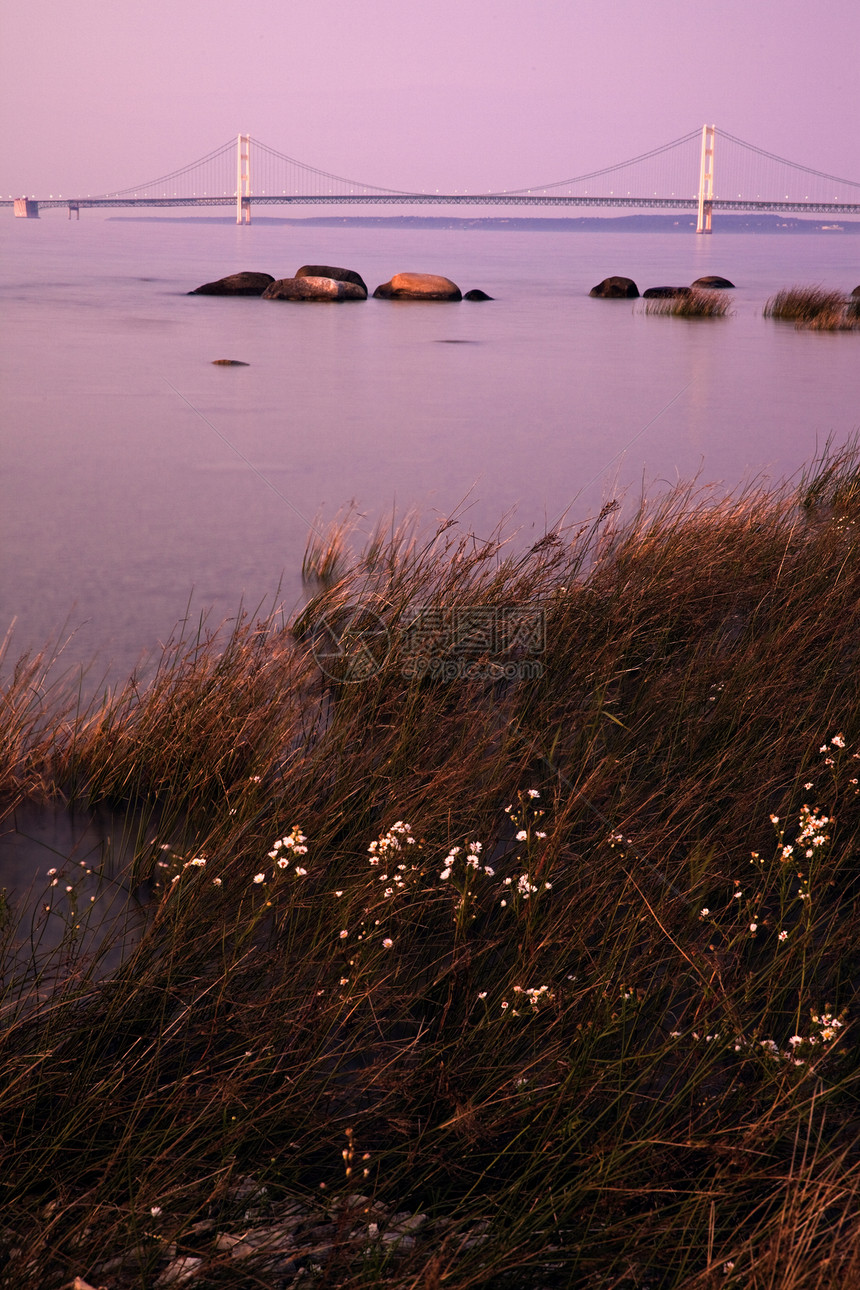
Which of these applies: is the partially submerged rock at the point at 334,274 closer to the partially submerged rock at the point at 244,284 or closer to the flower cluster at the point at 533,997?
the partially submerged rock at the point at 244,284

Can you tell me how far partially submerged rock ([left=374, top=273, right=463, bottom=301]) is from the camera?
21812 mm

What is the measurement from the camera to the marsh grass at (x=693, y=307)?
2030 centimetres

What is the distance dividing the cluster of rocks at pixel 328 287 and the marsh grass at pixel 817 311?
22.3 feet

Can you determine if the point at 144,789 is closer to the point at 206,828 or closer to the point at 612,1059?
the point at 206,828

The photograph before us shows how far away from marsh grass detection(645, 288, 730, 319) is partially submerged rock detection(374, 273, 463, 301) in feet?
14.2

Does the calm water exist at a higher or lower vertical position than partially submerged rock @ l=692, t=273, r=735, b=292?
lower

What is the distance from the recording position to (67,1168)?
5.65ft

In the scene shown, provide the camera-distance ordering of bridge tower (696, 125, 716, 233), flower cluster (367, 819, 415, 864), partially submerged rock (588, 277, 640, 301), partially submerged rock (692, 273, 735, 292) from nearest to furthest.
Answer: flower cluster (367, 819, 415, 864)
partially submerged rock (588, 277, 640, 301)
partially submerged rock (692, 273, 735, 292)
bridge tower (696, 125, 716, 233)

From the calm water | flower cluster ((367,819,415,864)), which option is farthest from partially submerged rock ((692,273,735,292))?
flower cluster ((367,819,415,864))

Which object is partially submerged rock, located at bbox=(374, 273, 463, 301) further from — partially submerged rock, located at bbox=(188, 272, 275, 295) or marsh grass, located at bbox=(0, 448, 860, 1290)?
marsh grass, located at bbox=(0, 448, 860, 1290)

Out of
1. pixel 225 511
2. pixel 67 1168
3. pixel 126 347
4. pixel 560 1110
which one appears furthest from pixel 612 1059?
pixel 126 347

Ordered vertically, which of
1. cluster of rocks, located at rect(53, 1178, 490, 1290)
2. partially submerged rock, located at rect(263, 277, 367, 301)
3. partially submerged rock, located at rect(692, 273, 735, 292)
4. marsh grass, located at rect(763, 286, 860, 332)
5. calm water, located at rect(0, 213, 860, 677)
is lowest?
cluster of rocks, located at rect(53, 1178, 490, 1290)

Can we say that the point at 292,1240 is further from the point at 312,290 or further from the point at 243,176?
the point at 243,176

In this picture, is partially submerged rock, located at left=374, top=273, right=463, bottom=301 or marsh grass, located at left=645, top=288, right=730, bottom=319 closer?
marsh grass, located at left=645, top=288, right=730, bottom=319
